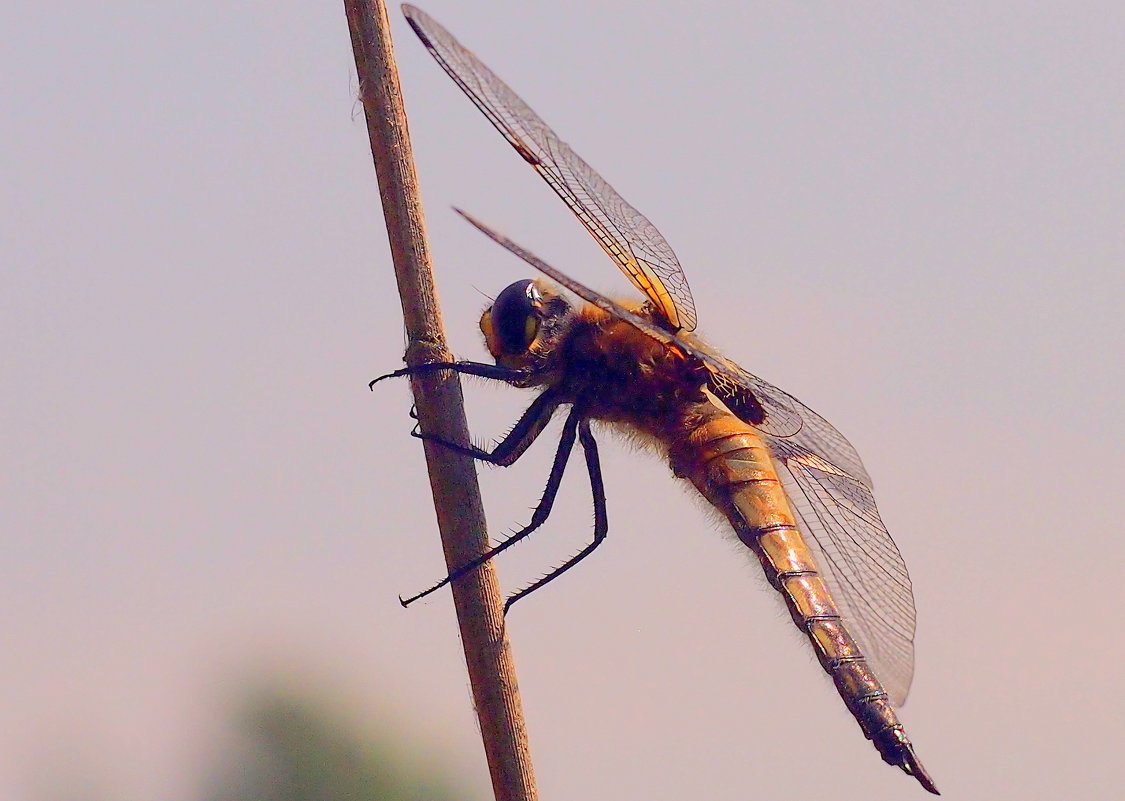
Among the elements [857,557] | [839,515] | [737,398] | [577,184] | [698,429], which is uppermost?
[577,184]

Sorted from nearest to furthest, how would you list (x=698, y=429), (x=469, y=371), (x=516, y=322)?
1. (x=469, y=371)
2. (x=516, y=322)
3. (x=698, y=429)

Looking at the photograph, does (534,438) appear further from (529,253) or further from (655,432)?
(529,253)

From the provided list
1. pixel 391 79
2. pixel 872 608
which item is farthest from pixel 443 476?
pixel 872 608

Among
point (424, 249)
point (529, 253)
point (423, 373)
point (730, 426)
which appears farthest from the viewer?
point (730, 426)

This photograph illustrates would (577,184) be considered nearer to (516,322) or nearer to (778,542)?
(516,322)

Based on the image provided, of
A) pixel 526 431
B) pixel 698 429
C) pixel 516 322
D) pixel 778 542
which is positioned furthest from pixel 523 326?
pixel 778 542

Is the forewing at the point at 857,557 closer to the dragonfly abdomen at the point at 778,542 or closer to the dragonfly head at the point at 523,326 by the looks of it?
the dragonfly abdomen at the point at 778,542

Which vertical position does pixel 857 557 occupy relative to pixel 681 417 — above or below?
below
